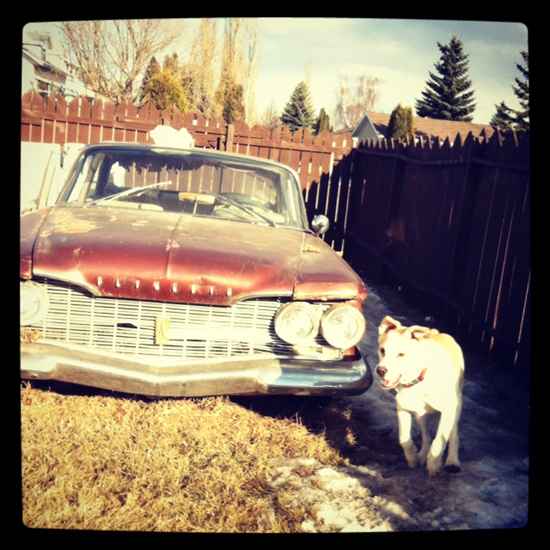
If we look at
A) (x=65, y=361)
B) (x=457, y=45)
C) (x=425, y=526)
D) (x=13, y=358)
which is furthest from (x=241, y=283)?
(x=457, y=45)

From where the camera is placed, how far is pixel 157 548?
1831 mm

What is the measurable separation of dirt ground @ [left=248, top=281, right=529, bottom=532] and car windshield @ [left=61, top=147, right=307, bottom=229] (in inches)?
48.6

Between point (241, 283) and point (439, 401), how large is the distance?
947 mm

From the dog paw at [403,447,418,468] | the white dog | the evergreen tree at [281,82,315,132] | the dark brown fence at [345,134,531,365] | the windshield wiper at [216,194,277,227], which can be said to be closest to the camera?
the white dog

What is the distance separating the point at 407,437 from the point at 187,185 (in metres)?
1.97

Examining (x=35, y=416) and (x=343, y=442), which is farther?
(x=343, y=442)

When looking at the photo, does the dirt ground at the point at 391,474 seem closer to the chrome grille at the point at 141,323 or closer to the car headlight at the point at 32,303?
the chrome grille at the point at 141,323

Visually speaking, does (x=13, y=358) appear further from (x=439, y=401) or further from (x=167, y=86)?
(x=167, y=86)

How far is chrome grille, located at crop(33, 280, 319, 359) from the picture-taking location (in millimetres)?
2148

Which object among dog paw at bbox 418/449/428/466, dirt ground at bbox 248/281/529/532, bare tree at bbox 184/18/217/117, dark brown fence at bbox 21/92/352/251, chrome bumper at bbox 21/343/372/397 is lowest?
dirt ground at bbox 248/281/529/532

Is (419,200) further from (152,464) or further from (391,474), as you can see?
(152,464)

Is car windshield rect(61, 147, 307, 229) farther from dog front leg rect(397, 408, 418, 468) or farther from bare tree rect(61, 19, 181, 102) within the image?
dog front leg rect(397, 408, 418, 468)

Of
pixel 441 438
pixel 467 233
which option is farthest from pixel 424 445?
pixel 467 233

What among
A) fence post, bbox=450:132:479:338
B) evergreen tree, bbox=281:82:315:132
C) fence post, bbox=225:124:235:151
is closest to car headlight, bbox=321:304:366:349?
fence post, bbox=450:132:479:338
